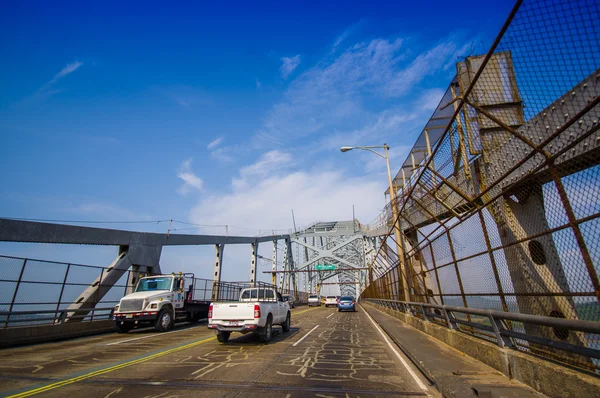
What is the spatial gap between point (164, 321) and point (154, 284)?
7.25 feet

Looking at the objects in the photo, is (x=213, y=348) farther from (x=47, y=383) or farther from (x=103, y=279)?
(x=103, y=279)

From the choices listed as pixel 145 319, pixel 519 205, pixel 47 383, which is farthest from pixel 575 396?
pixel 145 319

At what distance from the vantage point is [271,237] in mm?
A: 64938

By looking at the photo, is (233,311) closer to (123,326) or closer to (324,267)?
(123,326)

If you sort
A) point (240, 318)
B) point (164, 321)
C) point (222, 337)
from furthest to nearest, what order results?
point (164, 321) → point (222, 337) → point (240, 318)

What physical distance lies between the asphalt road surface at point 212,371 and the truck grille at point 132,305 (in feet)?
13.3

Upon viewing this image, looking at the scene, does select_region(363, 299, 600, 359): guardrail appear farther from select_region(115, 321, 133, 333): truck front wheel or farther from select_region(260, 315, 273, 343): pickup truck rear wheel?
select_region(115, 321, 133, 333): truck front wheel

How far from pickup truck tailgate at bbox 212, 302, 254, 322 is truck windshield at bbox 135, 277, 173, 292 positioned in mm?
6775

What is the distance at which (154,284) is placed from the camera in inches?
633

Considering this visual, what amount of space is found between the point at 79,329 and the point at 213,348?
879cm

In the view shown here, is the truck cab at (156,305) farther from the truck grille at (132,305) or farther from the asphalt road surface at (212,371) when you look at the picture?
the asphalt road surface at (212,371)

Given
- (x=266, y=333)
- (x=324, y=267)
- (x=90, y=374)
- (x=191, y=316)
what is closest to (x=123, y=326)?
(x=191, y=316)

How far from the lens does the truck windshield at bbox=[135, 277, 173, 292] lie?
1595 centimetres

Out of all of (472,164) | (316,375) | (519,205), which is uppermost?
(472,164)
